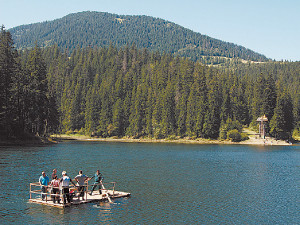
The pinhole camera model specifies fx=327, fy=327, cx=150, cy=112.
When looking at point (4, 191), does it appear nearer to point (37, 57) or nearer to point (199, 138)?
point (37, 57)

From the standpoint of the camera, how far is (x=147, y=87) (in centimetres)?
19175

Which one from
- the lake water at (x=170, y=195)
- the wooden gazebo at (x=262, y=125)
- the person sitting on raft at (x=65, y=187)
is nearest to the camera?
the lake water at (x=170, y=195)

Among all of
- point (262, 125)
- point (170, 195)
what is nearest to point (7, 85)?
point (170, 195)

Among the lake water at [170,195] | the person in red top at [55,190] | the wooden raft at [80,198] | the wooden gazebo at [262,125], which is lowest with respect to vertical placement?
the lake water at [170,195]

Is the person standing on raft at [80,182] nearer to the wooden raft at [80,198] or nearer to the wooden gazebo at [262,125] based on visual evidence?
the wooden raft at [80,198]

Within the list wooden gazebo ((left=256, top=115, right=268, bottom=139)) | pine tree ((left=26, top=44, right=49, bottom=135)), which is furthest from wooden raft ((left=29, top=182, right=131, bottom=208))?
wooden gazebo ((left=256, top=115, right=268, bottom=139))

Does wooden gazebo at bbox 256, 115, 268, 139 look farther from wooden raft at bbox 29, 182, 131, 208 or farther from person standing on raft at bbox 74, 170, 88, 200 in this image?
person standing on raft at bbox 74, 170, 88, 200

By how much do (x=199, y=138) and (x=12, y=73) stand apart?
92.3 metres

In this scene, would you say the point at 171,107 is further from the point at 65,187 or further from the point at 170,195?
the point at 65,187

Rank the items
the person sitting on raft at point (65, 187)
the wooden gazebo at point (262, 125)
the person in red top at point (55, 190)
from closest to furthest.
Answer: the person sitting on raft at point (65, 187) → the person in red top at point (55, 190) → the wooden gazebo at point (262, 125)

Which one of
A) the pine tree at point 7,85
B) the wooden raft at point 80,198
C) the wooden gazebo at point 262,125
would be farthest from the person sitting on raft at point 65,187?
the wooden gazebo at point 262,125

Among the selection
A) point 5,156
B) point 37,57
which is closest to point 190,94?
point 37,57

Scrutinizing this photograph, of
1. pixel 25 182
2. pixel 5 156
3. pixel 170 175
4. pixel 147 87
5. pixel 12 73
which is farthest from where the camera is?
pixel 147 87

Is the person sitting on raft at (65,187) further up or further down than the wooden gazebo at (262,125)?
further down
